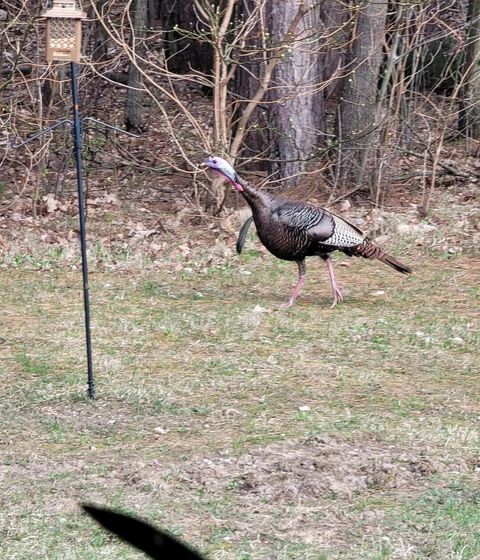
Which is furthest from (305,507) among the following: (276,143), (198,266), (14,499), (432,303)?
(276,143)

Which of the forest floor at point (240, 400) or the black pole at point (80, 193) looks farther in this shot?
the black pole at point (80, 193)

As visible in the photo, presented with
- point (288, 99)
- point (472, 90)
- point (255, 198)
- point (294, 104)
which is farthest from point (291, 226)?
point (472, 90)

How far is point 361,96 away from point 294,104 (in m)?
0.85

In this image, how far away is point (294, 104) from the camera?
1204 centimetres

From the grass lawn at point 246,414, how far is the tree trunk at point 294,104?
246 cm

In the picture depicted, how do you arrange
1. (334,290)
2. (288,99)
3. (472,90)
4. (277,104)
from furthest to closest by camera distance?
1. (472,90)
2. (277,104)
3. (288,99)
4. (334,290)

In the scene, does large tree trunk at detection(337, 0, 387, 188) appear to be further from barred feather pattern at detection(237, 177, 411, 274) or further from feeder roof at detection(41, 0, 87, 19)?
feeder roof at detection(41, 0, 87, 19)

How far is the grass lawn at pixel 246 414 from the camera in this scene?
4512mm

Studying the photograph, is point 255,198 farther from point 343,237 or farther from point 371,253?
point 371,253

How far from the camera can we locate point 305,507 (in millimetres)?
4680

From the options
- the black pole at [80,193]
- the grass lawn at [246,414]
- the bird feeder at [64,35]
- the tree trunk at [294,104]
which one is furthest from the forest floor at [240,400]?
the bird feeder at [64,35]

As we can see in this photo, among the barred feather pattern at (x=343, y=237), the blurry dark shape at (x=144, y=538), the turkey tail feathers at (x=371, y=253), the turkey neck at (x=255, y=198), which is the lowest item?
the turkey tail feathers at (x=371, y=253)

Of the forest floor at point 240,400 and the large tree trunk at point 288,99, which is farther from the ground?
the large tree trunk at point 288,99

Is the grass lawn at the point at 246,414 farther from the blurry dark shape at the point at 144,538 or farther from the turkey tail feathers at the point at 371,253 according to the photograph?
the blurry dark shape at the point at 144,538
